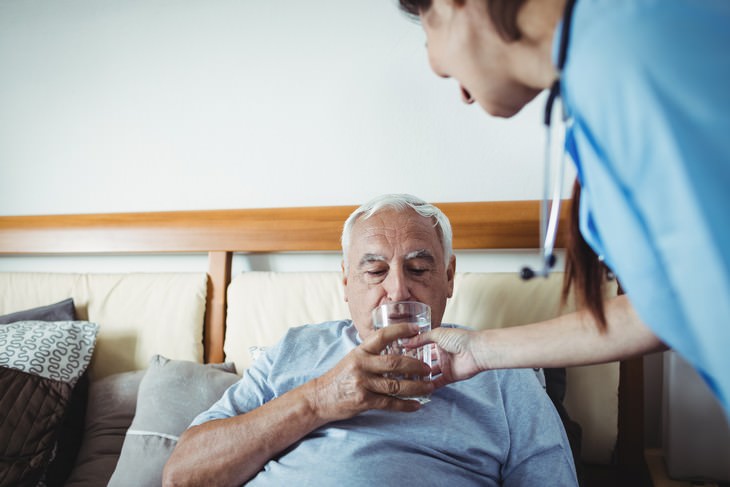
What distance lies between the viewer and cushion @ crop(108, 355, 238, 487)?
1.42 meters

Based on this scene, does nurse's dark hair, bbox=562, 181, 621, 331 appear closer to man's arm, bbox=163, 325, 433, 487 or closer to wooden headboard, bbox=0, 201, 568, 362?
man's arm, bbox=163, 325, 433, 487

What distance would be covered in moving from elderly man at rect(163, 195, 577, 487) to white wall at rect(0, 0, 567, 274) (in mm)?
615

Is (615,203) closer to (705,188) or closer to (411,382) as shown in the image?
(705,188)

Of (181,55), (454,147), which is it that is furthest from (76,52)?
(454,147)

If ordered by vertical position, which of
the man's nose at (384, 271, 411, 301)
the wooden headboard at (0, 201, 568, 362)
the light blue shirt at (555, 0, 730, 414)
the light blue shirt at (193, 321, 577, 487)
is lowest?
the light blue shirt at (193, 321, 577, 487)

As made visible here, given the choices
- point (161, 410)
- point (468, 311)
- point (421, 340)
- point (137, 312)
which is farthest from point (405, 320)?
point (137, 312)

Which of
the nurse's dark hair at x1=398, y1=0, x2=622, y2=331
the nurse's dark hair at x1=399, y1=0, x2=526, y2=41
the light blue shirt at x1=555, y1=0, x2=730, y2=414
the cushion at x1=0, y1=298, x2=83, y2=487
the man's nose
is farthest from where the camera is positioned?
the cushion at x1=0, y1=298, x2=83, y2=487

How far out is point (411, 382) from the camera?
42.6 inches

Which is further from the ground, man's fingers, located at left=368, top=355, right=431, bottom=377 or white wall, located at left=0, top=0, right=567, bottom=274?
white wall, located at left=0, top=0, right=567, bottom=274

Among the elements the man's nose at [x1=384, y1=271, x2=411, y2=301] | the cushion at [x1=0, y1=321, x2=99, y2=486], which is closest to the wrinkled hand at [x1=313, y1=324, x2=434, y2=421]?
the man's nose at [x1=384, y1=271, x2=411, y2=301]

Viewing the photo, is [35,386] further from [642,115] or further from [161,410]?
[642,115]

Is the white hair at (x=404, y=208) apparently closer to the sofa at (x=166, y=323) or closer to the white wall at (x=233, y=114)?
the sofa at (x=166, y=323)

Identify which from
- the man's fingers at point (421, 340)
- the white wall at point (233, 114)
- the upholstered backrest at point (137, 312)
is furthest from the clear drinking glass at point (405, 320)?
the upholstered backrest at point (137, 312)

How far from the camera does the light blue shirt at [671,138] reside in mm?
478
